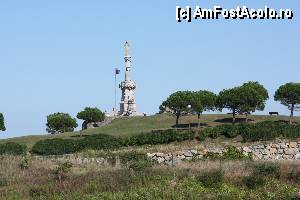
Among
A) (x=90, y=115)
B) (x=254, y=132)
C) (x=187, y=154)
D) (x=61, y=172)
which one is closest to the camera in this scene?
(x=61, y=172)

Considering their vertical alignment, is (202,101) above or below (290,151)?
above

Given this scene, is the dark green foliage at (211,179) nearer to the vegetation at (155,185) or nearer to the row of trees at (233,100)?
the vegetation at (155,185)

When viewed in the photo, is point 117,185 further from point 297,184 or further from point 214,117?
point 214,117

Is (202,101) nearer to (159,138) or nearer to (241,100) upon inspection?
(241,100)

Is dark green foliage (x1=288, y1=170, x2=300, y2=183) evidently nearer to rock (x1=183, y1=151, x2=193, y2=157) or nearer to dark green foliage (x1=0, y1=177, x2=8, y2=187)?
dark green foliage (x1=0, y1=177, x2=8, y2=187)

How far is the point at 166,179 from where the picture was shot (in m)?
17.9

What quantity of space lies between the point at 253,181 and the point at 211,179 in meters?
1.26

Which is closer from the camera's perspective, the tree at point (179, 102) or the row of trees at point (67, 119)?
the tree at point (179, 102)

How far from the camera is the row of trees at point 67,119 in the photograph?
238ft

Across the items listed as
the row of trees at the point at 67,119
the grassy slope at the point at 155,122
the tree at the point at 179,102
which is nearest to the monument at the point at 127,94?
the grassy slope at the point at 155,122

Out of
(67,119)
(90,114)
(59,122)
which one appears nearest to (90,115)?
(90,114)

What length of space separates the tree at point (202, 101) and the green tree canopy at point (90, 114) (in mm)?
13088

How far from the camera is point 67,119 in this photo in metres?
73.8

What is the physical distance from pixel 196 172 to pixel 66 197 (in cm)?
493
